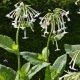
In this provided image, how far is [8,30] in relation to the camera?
360 inches

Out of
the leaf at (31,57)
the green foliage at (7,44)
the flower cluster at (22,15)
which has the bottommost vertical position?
the leaf at (31,57)

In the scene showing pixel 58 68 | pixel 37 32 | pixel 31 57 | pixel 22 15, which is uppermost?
pixel 22 15

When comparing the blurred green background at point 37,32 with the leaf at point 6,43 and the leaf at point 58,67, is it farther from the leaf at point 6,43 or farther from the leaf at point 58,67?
the leaf at point 6,43

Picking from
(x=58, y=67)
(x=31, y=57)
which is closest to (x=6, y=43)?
(x=31, y=57)

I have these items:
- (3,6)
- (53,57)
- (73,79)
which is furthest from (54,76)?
(3,6)

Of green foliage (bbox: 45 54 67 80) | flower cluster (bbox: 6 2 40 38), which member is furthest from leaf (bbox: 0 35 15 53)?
green foliage (bbox: 45 54 67 80)

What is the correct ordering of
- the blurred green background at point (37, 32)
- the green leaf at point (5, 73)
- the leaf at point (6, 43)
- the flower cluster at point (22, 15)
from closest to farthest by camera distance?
the flower cluster at point (22, 15) → the leaf at point (6, 43) → the green leaf at point (5, 73) → the blurred green background at point (37, 32)

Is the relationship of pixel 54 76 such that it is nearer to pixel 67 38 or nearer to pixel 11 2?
pixel 67 38

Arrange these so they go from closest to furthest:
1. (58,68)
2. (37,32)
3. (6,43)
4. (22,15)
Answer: (22,15)
(6,43)
(58,68)
(37,32)

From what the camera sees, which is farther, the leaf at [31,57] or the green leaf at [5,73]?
the green leaf at [5,73]

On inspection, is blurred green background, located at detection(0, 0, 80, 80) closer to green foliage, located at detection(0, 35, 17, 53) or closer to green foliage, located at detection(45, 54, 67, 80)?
green foliage, located at detection(45, 54, 67, 80)

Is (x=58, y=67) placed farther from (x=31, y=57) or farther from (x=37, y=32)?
(x=37, y=32)

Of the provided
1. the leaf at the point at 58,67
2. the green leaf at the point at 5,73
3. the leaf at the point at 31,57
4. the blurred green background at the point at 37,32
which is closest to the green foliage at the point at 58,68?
the leaf at the point at 58,67

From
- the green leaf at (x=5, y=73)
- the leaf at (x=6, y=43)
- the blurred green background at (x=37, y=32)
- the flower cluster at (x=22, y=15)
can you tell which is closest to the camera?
the flower cluster at (x=22, y=15)
